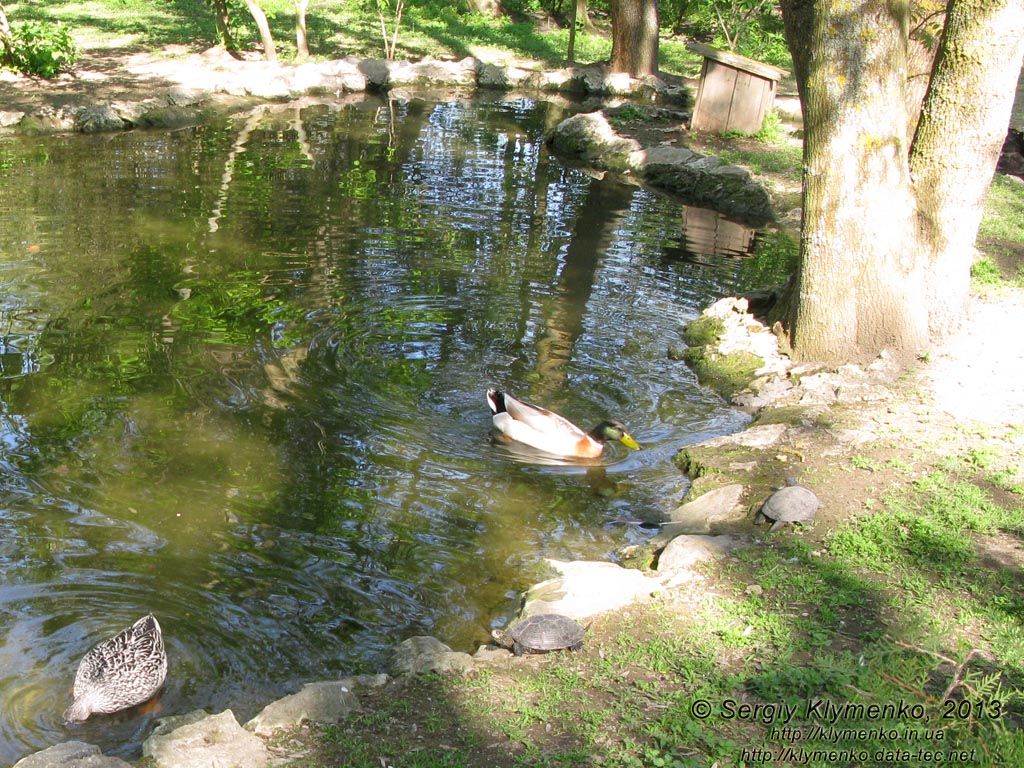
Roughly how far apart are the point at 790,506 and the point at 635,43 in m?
20.2

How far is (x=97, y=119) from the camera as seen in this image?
16219 millimetres

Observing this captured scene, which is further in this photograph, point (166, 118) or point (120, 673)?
point (166, 118)

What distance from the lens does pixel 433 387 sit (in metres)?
7.96

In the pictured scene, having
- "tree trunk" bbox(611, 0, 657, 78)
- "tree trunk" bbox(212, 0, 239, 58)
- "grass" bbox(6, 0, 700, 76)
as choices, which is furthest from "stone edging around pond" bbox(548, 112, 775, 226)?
"grass" bbox(6, 0, 700, 76)

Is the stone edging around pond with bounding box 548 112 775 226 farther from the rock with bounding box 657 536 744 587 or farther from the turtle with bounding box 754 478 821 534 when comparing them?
the rock with bounding box 657 536 744 587

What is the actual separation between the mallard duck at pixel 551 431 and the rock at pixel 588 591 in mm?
1587

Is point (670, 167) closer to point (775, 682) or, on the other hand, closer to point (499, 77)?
point (499, 77)

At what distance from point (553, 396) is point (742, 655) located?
3789 mm

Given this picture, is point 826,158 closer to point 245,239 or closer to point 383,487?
point 383,487

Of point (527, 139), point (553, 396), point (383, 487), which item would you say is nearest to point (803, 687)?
point (383, 487)

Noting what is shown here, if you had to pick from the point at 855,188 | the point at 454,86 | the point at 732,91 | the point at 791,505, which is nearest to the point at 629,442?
the point at 791,505

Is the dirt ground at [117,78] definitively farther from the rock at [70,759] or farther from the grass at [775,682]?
the grass at [775,682]

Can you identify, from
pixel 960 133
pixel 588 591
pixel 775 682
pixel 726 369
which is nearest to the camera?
pixel 775 682

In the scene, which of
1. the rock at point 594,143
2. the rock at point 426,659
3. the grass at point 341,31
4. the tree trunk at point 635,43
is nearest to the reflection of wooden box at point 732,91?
the rock at point 594,143
